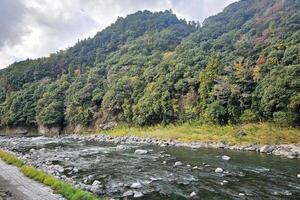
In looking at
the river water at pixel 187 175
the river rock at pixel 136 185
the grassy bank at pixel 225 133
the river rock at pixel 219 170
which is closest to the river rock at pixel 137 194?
the river water at pixel 187 175

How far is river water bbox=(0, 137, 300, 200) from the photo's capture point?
18688 millimetres

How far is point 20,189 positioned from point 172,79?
2028 inches

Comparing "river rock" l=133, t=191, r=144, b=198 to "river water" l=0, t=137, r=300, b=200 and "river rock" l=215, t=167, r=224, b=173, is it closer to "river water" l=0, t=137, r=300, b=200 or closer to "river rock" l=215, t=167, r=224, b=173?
"river water" l=0, t=137, r=300, b=200

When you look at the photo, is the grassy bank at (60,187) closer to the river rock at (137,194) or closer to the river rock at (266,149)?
the river rock at (137,194)

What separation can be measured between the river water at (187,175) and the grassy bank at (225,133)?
278 inches

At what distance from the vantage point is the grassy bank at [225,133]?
39859 mm

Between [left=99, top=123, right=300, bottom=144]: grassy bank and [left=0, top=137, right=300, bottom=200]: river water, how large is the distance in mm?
7057

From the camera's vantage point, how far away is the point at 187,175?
77.3ft

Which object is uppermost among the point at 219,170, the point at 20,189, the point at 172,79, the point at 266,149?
the point at 172,79

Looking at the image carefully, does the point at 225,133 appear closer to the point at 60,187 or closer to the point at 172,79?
the point at 172,79

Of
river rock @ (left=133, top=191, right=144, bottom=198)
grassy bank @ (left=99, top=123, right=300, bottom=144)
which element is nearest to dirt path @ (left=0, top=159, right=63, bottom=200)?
river rock @ (left=133, top=191, right=144, bottom=198)

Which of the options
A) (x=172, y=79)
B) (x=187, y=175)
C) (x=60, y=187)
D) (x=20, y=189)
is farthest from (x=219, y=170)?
(x=172, y=79)

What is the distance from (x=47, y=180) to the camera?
18203mm

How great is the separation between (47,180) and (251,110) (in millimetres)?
36059
